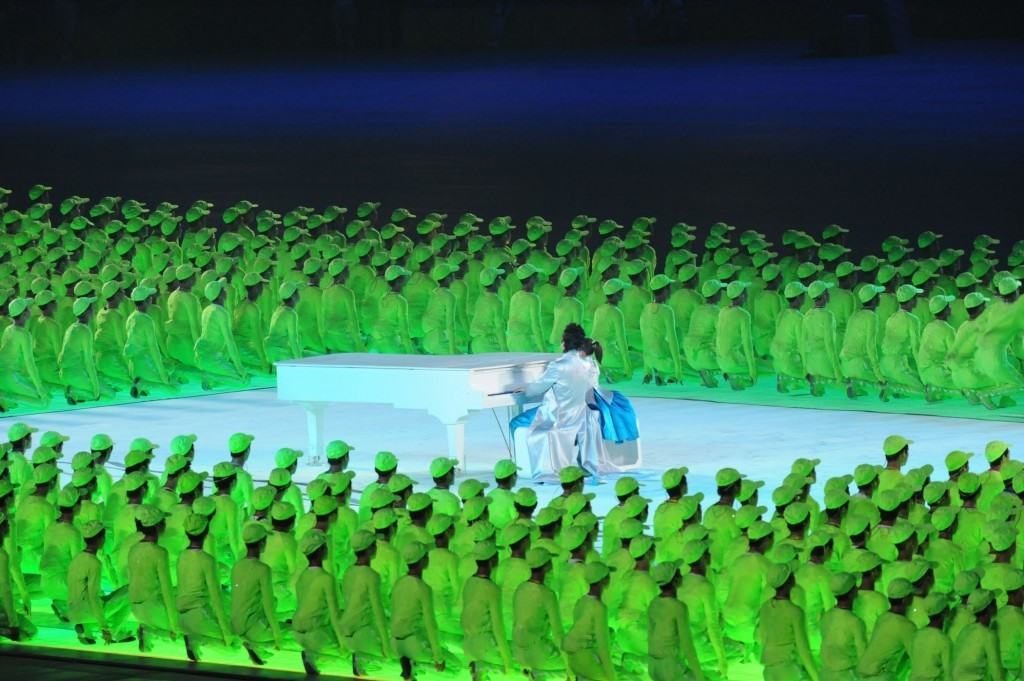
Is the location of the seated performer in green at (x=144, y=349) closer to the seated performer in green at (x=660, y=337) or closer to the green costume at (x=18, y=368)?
the green costume at (x=18, y=368)

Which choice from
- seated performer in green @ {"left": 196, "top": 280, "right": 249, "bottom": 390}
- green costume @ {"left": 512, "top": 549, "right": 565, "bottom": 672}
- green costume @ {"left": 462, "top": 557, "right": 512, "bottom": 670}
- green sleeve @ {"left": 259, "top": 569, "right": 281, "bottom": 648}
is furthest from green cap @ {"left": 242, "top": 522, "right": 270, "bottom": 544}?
seated performer in green @ {"left": 196, "top": 280, "right": 249, "bottom": 390}

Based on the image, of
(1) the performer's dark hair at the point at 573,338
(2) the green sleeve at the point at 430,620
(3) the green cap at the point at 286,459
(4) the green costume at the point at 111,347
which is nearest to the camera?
(2) the green sleeve at the point at 430,620

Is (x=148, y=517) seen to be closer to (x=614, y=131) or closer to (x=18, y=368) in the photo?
(x=18, y=368)

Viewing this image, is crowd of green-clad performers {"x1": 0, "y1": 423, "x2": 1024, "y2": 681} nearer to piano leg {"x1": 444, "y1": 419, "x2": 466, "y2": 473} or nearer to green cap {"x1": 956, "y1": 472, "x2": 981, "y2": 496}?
green cap {"x1": 956, "y1": 472, "x2": 981, "y2": 496}

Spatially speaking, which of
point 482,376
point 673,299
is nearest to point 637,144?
point 673,299

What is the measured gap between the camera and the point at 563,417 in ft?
44.4

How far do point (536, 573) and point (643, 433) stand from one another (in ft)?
19.2

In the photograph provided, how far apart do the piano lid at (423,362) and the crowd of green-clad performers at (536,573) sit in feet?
7.42

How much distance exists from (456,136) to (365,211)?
1538 cm

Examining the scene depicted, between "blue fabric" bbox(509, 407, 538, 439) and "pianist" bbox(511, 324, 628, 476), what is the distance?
2.4 inches

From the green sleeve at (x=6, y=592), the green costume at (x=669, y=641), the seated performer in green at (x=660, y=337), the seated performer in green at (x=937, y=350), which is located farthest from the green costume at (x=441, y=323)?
the green costume at (x=669, y=641)

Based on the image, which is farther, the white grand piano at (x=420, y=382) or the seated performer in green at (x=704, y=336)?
the seated performer in green at (x=704, y=336)

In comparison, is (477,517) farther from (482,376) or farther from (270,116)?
(270,116)

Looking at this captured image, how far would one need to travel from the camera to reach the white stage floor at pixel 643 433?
13969 millimetres
